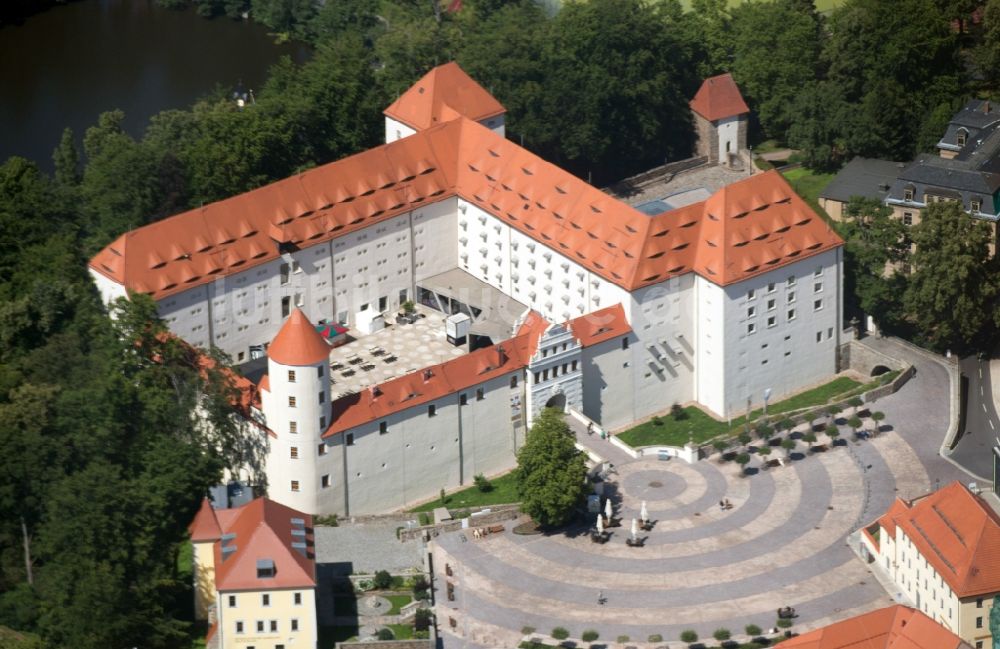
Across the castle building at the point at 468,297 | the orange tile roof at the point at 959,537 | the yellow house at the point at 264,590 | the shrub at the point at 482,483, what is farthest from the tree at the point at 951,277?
the yellow house at the point at 264,590

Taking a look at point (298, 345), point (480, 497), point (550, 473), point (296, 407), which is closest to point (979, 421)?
point (550, 473)

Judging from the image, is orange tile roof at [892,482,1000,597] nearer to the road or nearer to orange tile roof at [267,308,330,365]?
the road

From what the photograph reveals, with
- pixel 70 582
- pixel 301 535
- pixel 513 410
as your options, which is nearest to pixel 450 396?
pixel 513 410

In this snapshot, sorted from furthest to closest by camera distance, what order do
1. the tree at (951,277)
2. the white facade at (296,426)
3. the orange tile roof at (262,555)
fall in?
the tree at (951,277), the white facade at (296,426), the orange tile roof at (262,555)

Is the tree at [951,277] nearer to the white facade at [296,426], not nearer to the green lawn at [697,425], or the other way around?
the green lawn at [697,425]

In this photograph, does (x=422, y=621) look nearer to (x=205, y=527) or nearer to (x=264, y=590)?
(x=264, y=590)
